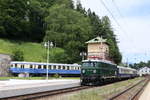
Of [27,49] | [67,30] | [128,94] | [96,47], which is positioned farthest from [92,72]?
[96,47]

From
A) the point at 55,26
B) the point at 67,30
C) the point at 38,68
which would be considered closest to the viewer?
the point at 38,68

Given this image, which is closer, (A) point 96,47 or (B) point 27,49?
(B) point 27,49

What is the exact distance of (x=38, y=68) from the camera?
60.8 m

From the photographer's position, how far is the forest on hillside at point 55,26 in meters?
91.4

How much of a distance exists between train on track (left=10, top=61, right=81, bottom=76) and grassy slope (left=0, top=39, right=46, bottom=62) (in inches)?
867

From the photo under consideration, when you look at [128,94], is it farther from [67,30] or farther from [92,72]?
[67,30]

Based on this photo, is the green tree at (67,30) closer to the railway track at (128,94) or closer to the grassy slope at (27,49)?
the grassy slope at (27,49)

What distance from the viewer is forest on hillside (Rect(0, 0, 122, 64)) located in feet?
300

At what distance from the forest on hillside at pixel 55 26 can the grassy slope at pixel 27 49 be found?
4099mm

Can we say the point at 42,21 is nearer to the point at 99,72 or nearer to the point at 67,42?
the point at 67,42

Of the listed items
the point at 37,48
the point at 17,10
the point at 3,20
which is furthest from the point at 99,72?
the point at 17,10

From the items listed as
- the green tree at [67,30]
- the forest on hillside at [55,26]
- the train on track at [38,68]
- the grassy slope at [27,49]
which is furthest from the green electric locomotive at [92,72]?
the green tree at [67,30]

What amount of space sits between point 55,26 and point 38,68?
36.7m

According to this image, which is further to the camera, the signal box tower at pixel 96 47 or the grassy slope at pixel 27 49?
the signal box tower at pixel 96 47
